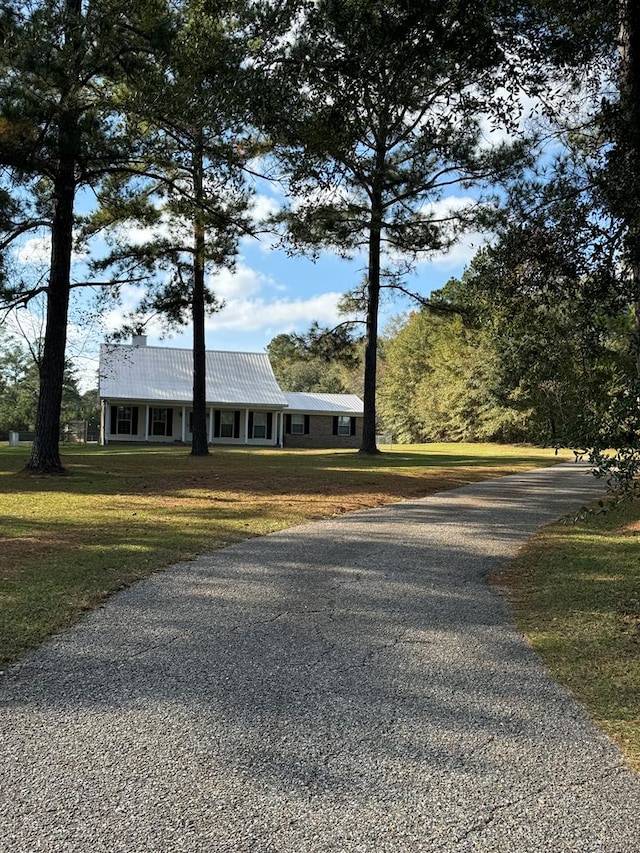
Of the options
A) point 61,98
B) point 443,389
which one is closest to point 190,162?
point 61,98

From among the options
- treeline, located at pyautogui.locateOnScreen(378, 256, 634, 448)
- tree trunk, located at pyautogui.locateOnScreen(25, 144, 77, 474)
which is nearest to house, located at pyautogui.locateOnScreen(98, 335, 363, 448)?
treeline, located at pyautogui.locateOnScreen(378, 256, 634, 448)

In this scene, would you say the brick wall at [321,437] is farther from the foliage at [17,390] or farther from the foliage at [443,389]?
the foliage at [17,390]

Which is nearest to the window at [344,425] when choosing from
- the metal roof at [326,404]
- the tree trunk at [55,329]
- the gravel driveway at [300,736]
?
the metal roof at [326,404]

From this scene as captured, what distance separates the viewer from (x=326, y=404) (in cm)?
3891

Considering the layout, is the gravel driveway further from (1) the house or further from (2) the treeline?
(1) the house

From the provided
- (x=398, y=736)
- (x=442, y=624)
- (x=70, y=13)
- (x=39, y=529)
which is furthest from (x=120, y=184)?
(x=398, y=736)

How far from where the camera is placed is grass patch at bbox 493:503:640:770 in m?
3.45

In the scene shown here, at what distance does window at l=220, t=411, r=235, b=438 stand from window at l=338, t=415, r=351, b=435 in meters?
→ 6.95

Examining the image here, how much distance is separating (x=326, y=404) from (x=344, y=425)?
1556 mm

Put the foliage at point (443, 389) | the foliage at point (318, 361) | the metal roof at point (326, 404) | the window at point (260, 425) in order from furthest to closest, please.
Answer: the foliage at point (443, 389) → the metal roof at point (326, 404) → the window at point (260, 425) → the foliage at point (318, 361)

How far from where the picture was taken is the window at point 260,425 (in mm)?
34750

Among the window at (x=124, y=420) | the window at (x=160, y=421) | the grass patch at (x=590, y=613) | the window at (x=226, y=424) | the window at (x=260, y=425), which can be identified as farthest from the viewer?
the window at (x=260, y=425)

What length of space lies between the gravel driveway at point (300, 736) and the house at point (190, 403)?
27887mm

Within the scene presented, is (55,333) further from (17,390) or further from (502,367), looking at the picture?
(17,390)
